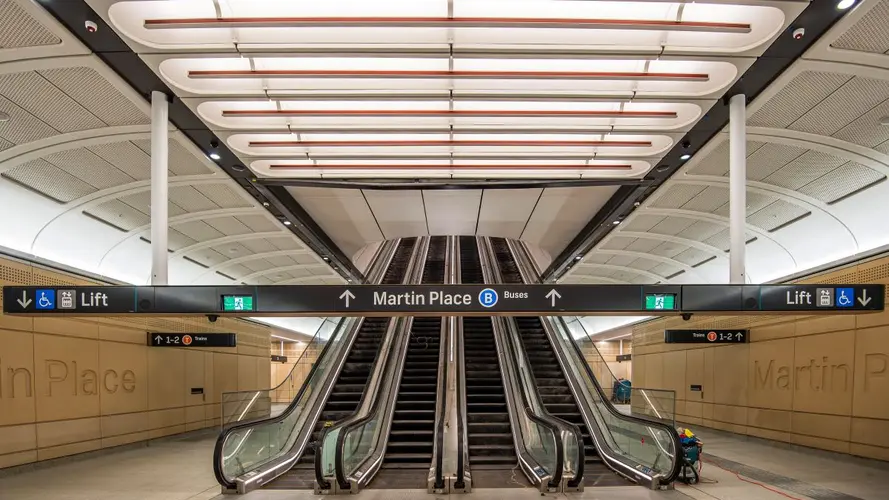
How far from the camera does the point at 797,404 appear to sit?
12977 mm

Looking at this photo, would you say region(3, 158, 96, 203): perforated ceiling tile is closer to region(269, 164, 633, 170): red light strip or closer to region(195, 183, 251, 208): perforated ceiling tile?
region(195, 183, 251, 208): perforated ceiling tile

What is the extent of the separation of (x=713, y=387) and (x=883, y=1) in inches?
518

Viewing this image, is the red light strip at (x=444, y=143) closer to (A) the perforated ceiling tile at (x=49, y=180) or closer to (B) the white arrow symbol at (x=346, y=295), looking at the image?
(B) the white arrow symbol at (x=346, y=295)

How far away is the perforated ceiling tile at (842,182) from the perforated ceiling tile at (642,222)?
3.19 m

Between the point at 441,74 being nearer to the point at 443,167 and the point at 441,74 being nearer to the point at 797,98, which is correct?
the point at 443,167

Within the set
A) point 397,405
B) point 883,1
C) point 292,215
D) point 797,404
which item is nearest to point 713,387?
point 797,404

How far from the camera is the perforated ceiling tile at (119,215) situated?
11.9 meters


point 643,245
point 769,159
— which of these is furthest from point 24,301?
point 643,245

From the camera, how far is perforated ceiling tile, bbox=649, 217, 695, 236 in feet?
45.9

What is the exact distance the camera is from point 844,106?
7.86 metres

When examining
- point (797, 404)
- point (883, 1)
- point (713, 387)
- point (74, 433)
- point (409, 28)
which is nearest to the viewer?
point (883, 1)

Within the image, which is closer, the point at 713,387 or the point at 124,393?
the point at 124,393

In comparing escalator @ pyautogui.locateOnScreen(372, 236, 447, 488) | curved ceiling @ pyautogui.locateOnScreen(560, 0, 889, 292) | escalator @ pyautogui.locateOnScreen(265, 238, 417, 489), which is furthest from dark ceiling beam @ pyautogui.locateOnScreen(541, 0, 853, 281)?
escalator @ pyautogui.locateOnScreen(265, 238, 417, 489)

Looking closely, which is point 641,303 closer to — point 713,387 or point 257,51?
point 257,51
